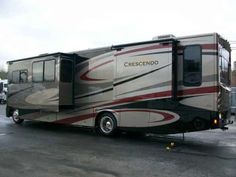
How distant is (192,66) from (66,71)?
16.9 feet

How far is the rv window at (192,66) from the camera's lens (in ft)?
35.7

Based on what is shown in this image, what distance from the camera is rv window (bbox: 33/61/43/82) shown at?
1467cm

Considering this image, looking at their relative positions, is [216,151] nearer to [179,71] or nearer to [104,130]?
[179,71]

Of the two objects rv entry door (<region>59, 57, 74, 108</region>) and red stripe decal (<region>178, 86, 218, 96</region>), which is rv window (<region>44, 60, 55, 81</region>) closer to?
rv entry door (<region>59, 57, 74, 108</region>)

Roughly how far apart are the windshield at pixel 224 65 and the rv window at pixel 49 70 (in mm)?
6274

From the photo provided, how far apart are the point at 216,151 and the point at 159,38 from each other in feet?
13.1

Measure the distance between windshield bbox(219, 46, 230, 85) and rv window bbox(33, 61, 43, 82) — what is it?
708cm

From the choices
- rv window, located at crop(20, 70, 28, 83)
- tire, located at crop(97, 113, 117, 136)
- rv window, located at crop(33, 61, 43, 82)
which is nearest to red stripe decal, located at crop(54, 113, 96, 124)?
tire, located at crop(97, 113, 117, 136)

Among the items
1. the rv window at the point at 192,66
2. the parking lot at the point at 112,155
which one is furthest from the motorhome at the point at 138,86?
the parking lot at the point at 112,155

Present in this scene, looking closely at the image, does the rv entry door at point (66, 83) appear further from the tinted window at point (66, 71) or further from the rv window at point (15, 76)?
the rv window at point (15, 76)

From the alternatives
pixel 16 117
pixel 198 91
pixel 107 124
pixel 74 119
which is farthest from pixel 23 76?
pixel 198 91

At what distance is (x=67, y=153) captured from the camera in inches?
378

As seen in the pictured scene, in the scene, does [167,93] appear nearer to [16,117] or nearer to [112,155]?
[112,155]

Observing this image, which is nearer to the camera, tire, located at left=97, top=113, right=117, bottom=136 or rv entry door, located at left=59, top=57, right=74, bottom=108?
tire, located at left=97, top=113, right=117, bottom=136
